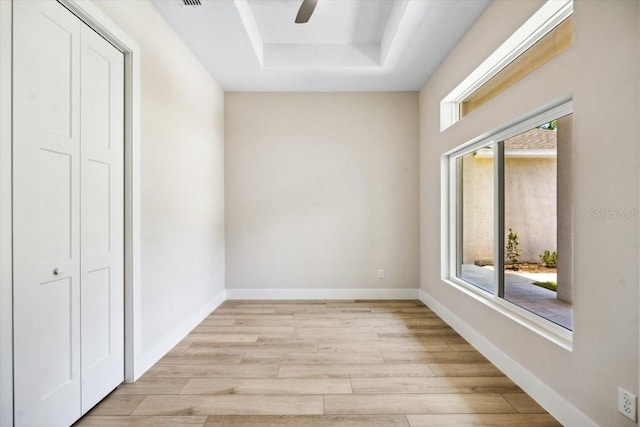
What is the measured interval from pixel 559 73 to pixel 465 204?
5.52 feet

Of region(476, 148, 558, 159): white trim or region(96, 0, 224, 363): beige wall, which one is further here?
region(96, 0, 224, 363): beige wall

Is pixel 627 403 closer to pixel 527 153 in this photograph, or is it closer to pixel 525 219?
pixel 525 219

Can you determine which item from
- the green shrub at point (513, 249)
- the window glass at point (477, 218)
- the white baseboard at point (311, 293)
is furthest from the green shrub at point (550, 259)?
the white baseboard at point (311, 293)

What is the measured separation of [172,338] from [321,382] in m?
1.38

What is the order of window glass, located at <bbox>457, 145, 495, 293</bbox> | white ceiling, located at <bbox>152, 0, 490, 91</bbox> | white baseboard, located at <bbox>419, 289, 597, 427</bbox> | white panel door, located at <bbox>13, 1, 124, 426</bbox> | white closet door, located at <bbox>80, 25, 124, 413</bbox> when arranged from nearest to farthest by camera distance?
white panel door, located at <bbox>13, 1, 124, 426</bbox> < white baseboard, located at <bbox>419, 289, 597, 427</bbox> < white closet door, located at <bbox>80, 25, 124, 413</bbox> < white ceiling, located at <bbox>152, 0, 490, 91</bbox> < window glass, located at <bbox>457, 145, 495, 293</bbox>

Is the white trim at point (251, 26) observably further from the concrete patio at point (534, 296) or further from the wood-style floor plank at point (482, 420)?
the wood-style floor plank at point (482, 420)

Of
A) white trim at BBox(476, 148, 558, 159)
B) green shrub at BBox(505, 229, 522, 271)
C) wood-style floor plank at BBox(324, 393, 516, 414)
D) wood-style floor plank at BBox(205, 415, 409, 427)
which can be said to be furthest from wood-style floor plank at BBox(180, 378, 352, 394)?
white trim at BBox(476, 148, 558, 159)

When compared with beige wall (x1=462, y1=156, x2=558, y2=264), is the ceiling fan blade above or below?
above

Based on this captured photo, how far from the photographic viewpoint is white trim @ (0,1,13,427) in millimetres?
1354

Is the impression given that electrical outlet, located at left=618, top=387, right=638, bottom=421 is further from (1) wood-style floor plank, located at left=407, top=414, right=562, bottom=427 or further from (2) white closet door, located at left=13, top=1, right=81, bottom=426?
(2) white closet door, located at left=13, top=1, right=81, bottom=426

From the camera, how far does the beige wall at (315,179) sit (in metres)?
4.29

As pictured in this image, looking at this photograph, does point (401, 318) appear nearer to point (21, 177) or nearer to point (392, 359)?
point (392, 359)

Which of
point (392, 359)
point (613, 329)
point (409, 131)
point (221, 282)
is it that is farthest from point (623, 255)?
point (221, 282)

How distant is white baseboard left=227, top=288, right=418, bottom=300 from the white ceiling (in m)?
2.60
